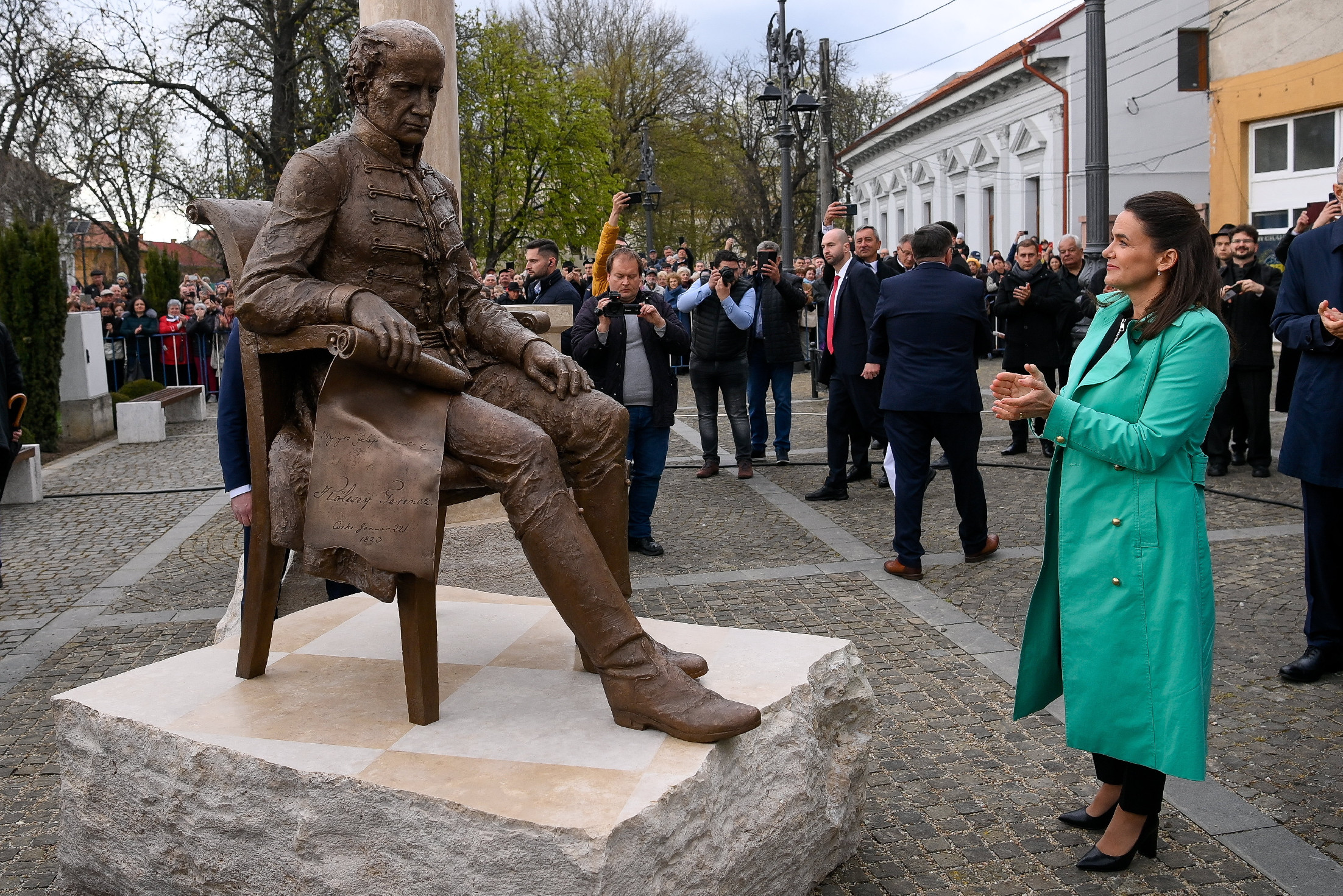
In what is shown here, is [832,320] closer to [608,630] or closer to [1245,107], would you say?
[608,630]

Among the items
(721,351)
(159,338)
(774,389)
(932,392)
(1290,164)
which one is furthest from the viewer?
(1290,164)

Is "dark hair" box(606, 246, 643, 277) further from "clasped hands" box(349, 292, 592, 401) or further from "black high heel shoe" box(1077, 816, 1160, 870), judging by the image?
"black high heel shoe" box(1077, 816, 1160, 870)

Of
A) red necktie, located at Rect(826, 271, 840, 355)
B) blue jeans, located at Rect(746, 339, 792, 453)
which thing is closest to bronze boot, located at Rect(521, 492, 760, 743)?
red necktie, located at Rect(826, 271, 840, 355)

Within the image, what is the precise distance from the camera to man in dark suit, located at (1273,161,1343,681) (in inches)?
190

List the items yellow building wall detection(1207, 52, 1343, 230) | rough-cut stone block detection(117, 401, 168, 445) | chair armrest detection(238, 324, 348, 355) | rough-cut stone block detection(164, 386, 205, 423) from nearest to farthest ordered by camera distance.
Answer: chair armrest detection(238, 324, 348, 355)
rough-cut stone block detection(117, 401, 168, 445)
rough-cut stone block detection(164, 386, 205, 423)
yellow building wall detection(1207, 52, 1343, 230)

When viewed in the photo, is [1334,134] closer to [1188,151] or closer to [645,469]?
[1188,151]

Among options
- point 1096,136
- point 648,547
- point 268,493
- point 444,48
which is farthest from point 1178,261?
point 1096,136

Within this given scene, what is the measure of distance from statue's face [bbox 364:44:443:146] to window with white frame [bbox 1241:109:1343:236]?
66.7ft

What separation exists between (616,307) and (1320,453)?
425 centimetres

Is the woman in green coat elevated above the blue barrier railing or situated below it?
below

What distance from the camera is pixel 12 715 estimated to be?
16.4 feet

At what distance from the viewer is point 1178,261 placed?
3.32m

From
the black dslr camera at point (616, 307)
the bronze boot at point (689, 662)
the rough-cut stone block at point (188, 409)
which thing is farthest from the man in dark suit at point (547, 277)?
the rough-cut stone block at point (188, 409)

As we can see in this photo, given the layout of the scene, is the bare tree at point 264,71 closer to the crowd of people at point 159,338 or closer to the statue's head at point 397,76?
the crowd of people at point 159,338
